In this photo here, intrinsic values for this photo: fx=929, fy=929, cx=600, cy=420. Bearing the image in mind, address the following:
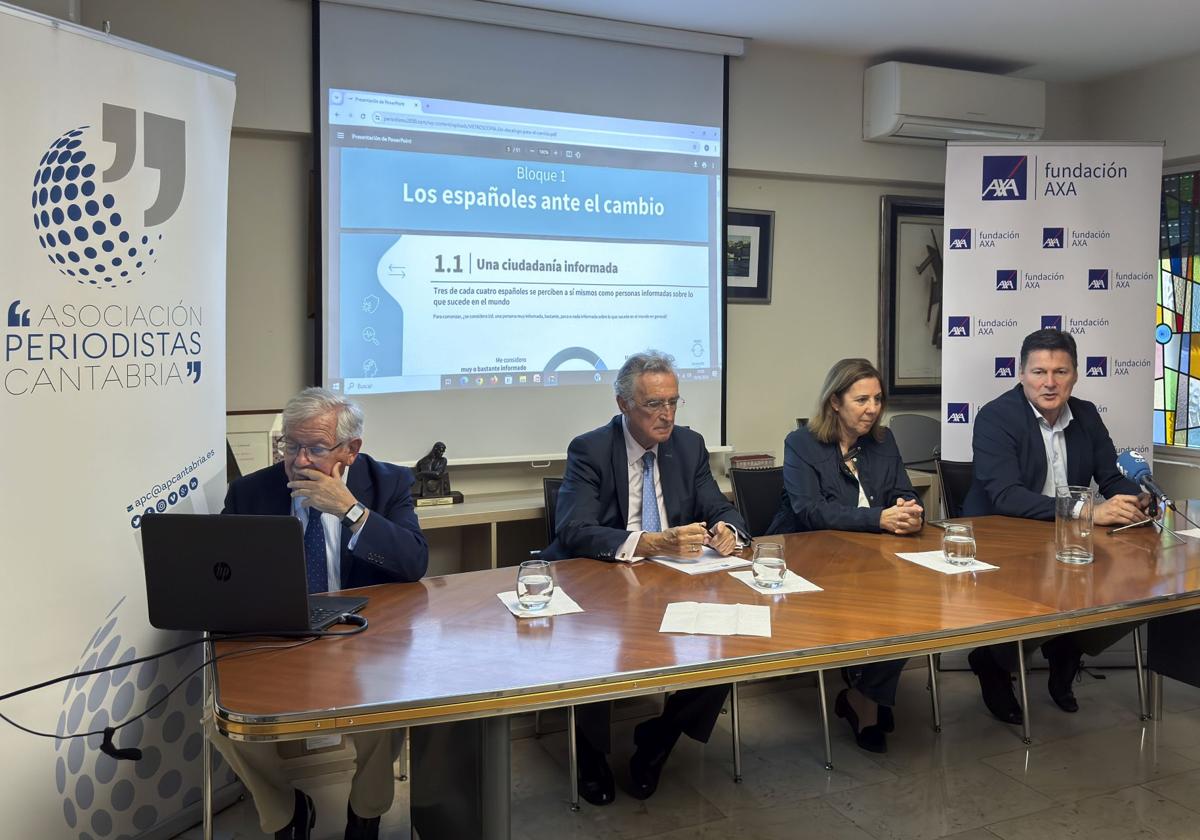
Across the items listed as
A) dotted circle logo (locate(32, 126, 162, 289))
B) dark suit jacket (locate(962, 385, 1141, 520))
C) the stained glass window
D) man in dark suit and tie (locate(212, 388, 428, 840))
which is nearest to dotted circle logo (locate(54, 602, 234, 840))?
man in dark suit and tie (locate(212, 388, 428, 840))

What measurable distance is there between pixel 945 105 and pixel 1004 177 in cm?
54

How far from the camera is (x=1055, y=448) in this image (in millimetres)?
3623

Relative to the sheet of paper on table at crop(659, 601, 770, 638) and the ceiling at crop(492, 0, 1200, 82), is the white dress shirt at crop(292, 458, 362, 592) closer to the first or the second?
the sheet of paper on table at crop(659, 601, 770, 638)

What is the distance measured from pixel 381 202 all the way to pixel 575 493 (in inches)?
68.4

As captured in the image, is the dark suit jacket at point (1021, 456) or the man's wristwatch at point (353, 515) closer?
the man's wristwatch at point (353, 515)

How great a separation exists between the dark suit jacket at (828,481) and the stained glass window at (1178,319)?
8.71ft

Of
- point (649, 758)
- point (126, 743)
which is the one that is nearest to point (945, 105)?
point (649, 758)

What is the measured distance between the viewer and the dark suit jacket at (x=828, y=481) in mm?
3182

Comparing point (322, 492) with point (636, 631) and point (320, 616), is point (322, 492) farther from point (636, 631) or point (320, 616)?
point (636, 631)

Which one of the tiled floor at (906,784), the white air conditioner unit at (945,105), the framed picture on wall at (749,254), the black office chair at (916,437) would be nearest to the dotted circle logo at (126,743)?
the tiled floor at (906,784)

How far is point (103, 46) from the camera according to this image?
2379 mm

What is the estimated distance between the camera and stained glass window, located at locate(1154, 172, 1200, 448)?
5094 mm

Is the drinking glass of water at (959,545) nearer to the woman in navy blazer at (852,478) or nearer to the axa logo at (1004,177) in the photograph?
the woman in navy blazer at (852,478)

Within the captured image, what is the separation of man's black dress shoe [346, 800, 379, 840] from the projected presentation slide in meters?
1.92
